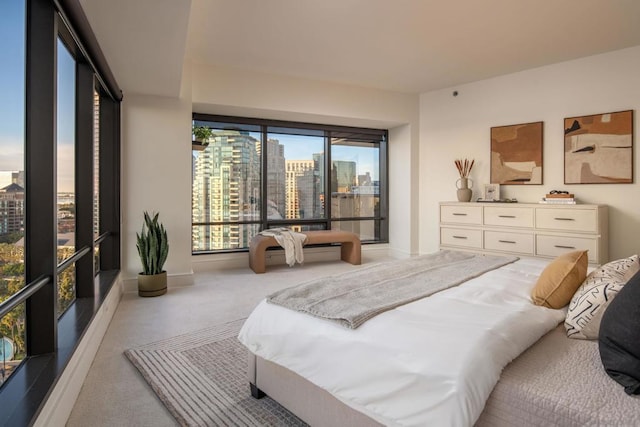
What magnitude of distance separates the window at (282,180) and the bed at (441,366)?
12.2ft

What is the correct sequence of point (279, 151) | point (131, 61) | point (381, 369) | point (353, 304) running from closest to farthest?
1. point (381, 369)
2. point (353, 304)
3. point (131, 61)
4. point (279, 151)

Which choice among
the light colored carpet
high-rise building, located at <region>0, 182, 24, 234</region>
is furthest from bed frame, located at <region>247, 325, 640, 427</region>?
high-rise building, located at <region>0, 182, 24, 234</region>

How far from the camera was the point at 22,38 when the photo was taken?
1.83 meters

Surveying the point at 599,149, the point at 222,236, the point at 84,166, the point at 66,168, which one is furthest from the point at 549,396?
the point at 222,236

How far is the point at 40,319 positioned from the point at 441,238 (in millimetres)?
4723

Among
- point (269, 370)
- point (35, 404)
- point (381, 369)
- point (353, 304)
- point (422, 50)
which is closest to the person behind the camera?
point (381, 369)

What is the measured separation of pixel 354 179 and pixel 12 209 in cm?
512

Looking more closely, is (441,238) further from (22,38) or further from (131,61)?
(22,38)

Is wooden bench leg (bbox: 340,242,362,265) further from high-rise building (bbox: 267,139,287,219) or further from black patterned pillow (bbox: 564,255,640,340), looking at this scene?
black patterned pillow (bbox: 564,255,640,340)

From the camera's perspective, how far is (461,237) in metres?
5.12

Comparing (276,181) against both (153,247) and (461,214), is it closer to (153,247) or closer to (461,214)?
(153,247)

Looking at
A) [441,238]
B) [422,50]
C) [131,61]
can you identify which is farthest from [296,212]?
[131,61]

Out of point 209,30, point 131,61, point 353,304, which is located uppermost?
point 209,30

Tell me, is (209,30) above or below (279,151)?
above
